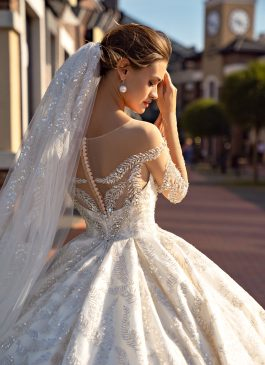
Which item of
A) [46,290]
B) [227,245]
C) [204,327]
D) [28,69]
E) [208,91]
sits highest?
[208,91]

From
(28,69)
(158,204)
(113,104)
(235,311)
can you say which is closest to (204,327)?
(235,311)

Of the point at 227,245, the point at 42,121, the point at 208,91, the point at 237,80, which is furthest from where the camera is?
the point at 208,91

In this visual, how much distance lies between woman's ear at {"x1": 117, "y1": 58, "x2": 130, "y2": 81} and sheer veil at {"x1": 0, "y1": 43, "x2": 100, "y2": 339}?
0.10 meters

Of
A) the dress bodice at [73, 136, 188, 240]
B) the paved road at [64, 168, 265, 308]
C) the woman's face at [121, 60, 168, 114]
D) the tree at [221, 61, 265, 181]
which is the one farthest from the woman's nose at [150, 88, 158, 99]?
the tree at [221, 61, 265, 181]

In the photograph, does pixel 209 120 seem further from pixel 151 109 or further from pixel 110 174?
pixel 110 174

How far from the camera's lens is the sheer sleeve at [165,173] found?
2145mm

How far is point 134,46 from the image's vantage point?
2.11 m

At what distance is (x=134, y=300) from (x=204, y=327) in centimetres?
36

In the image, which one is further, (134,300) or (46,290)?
(46,290)

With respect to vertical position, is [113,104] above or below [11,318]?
above

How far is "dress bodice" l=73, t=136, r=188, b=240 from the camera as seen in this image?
2.15 metres

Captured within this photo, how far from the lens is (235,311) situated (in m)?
2.39

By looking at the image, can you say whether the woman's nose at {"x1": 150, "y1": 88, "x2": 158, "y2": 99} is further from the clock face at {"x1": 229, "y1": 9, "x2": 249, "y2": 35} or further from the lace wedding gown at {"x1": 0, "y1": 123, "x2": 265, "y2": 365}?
the clock face at {"x1": 229, "y1": 9, "x2": 249, "y2": 35}

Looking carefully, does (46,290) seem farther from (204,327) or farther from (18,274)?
(204,327)
